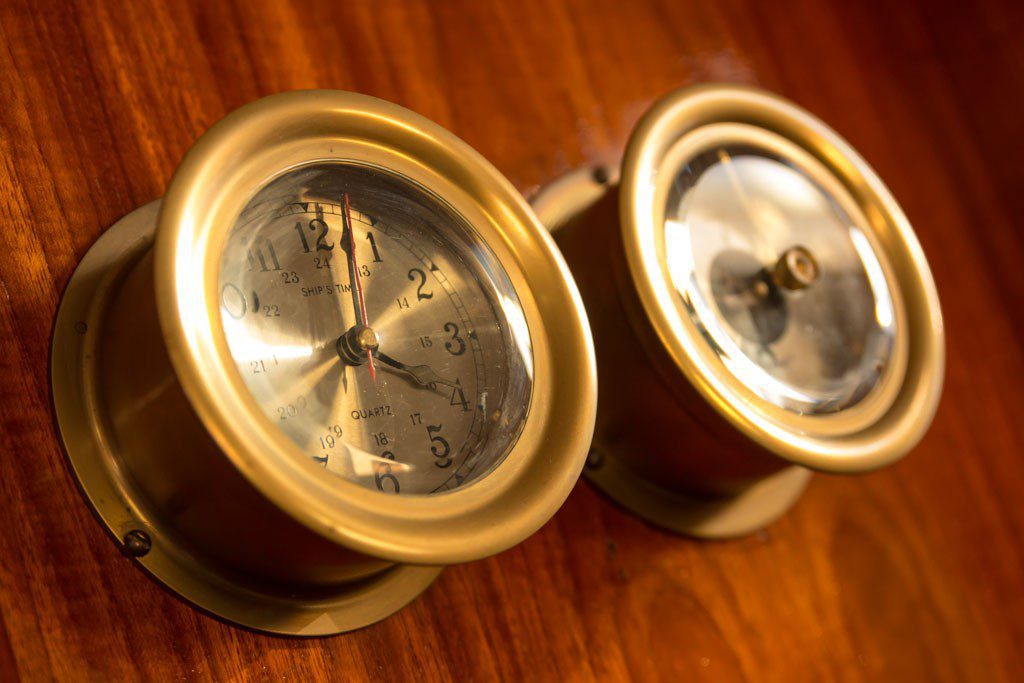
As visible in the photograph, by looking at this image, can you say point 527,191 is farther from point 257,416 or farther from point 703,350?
point 257,416

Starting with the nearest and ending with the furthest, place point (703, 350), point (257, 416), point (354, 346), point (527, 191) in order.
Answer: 1. point (257, 416)
2. point (354, 346)
3. point (703, 350)
4. point (527, 191)

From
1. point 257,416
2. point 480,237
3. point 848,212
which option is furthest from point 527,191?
point 257,416

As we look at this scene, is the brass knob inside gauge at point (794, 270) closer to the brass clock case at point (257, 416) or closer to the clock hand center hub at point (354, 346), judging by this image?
the brass clock case at point (257, 416)

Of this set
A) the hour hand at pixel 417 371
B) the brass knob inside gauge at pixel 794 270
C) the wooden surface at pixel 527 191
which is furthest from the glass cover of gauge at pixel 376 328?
the brass knob inside gauge at pixel 794 270

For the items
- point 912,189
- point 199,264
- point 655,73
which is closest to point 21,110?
point 199,264

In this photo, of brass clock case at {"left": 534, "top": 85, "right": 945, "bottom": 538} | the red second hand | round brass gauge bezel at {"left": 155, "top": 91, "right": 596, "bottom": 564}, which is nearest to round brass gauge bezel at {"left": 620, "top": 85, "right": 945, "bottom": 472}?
brass clock case at {"left": 534, "top": 85, "right": 945, "bottom": 538}

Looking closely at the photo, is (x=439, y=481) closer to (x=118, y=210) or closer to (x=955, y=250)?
(x=118, y=210)
